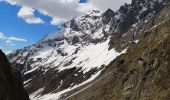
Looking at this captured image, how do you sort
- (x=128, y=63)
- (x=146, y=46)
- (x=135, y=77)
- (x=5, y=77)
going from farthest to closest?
1. (x=128, y=63)
2. (x=146, y=46)
3. (x=135, y=77)
4. (x=5, y=77)

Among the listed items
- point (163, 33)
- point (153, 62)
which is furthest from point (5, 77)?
point (163, 33)

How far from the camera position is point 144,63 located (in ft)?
202

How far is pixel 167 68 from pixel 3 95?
2788 cm

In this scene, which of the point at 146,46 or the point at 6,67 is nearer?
the point at 6,67

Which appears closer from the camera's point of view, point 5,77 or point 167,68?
point 5,77

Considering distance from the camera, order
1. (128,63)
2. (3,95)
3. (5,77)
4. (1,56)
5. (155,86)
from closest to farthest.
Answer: (3,95) → (5,77) → (1,56) → (155,86) → (128,63)

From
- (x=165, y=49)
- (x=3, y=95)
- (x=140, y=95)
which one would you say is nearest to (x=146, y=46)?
(x=165, y=49)

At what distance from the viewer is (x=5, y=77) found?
124ft

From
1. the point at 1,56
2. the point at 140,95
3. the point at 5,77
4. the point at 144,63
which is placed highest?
the point at 1,56

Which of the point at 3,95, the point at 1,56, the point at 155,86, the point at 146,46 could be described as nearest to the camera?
the point at 3,95

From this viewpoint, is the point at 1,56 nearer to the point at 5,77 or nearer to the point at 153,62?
the point at 5,77

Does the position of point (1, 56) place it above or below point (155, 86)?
above

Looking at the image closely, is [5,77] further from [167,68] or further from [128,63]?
[128,63]

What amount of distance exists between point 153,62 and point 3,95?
3077 cm
